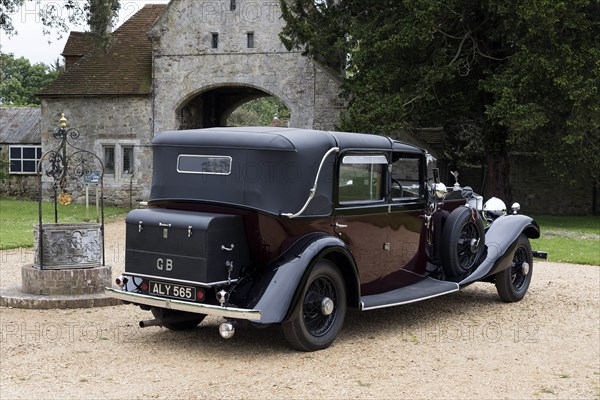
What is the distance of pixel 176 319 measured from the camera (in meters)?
7.96

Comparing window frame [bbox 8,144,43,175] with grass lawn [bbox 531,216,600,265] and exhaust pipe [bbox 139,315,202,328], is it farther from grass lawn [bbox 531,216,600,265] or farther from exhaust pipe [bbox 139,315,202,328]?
exhaust pipe [bbox 139,315,202,328]

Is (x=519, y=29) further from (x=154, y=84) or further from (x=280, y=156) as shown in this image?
(x=280, y=156)

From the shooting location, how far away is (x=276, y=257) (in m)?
7.30

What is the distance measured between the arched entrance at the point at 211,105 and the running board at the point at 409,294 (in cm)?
2071

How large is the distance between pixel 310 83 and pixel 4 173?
1467 centimetres

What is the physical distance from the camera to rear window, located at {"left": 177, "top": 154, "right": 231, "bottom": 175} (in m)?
7.58

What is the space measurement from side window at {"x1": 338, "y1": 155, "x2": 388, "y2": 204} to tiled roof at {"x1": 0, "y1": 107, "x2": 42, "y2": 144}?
28927 mm

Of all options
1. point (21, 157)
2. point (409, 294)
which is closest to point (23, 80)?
point (21, 157)

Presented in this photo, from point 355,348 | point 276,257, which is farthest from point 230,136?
point 355,348

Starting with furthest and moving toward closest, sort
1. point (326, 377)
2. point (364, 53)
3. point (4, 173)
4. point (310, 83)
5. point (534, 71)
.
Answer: point (4, 173) < point (310, 83) < point (364, 53) < point (534, 71) < point (326, 377)

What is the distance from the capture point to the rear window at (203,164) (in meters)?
7.58

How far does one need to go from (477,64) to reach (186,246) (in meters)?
18.7

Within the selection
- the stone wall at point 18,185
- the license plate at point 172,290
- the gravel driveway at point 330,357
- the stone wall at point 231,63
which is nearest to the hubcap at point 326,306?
the gravel driveway at point 330,357

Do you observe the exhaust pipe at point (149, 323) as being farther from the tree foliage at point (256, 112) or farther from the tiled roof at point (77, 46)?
the tree foliage at point (256, 112)
